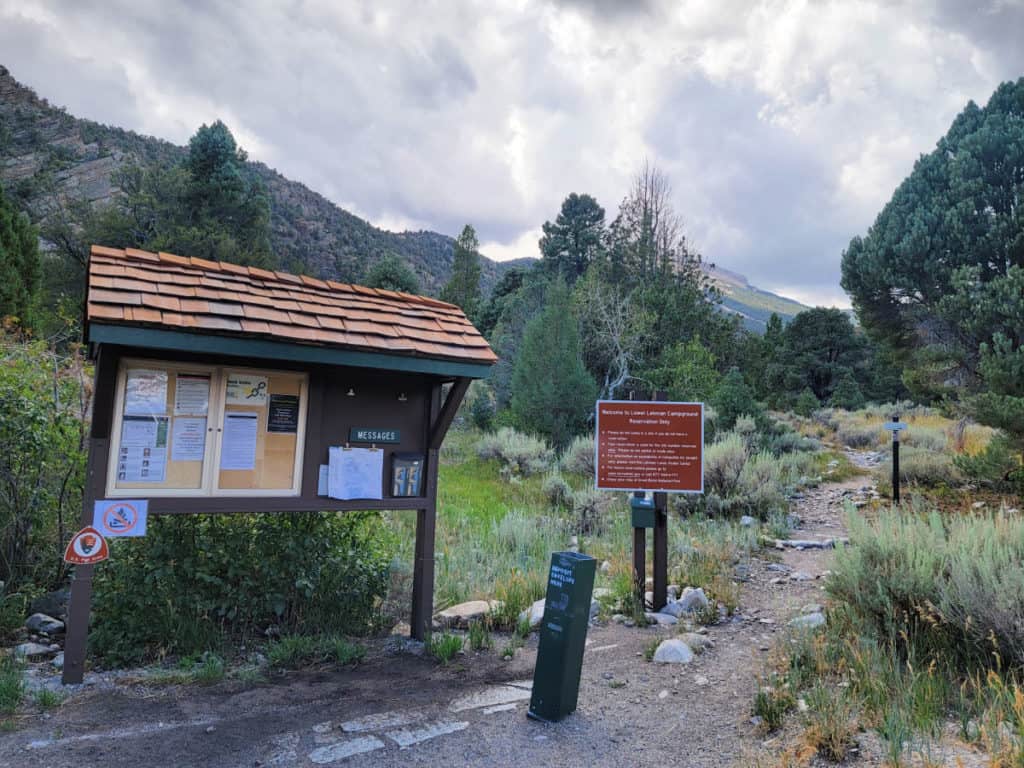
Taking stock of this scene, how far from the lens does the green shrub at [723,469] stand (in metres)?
11.0

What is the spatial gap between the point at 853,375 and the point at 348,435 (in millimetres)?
39240

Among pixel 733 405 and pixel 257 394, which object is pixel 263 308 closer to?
pixel 257 394

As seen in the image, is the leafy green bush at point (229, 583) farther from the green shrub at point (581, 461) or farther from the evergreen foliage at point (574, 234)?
the evergreen foliage at point (574, 234)

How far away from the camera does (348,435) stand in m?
5.13

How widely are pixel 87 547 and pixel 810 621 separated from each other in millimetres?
5375

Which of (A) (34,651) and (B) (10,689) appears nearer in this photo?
(B) (10,689)

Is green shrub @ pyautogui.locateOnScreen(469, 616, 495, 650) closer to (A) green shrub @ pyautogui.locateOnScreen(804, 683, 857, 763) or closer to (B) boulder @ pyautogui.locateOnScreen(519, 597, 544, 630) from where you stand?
(B) boulder @ pyautogui.locateOnScreen(519, 597, 544, 630)

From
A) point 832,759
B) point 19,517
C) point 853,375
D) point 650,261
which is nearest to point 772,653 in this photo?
point 832,759

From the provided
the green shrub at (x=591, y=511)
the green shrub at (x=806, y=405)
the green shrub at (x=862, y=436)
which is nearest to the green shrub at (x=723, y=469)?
the green shrub at (x=591, y=511)

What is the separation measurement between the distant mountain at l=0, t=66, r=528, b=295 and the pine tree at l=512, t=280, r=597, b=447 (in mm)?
29392

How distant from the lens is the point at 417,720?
3715mm

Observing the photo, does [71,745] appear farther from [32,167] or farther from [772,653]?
[32,167]

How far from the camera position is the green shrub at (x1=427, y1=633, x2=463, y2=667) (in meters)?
4.80

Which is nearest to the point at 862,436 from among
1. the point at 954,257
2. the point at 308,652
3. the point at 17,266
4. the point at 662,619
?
the point at 954,257
